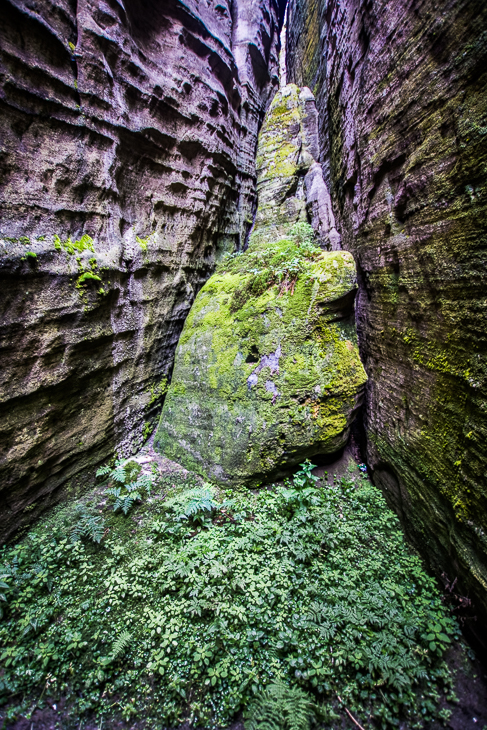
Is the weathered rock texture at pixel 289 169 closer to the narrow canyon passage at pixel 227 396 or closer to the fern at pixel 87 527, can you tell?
the narrow canyon passage at pixel 227 396

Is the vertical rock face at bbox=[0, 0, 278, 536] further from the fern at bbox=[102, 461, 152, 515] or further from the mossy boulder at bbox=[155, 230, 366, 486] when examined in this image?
the mossy boulder at bbox=[155, 230, 366, 486]

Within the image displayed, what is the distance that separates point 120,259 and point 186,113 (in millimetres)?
3358

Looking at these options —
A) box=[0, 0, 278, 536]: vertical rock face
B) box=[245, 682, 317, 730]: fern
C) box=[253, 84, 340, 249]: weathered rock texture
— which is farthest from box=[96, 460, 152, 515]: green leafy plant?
box=[253, 84, 340, 249]: weathered rock texture

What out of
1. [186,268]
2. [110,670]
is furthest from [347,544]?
[186,268]

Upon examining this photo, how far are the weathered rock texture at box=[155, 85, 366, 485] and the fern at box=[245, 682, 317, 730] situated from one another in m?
2.19

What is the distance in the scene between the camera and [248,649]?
8.27ft

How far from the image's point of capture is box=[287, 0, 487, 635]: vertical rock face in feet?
8.41

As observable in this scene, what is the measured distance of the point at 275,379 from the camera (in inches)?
175

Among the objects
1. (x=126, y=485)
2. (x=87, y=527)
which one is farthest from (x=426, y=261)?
(x=87, y=527)

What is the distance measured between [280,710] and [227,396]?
3.29m

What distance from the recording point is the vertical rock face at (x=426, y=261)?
2.56 meters

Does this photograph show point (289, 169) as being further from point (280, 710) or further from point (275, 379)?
point (280, 710)

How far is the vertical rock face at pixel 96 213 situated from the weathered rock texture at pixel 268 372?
94 centimetres

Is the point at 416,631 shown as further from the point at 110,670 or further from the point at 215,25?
the point at 215,25
